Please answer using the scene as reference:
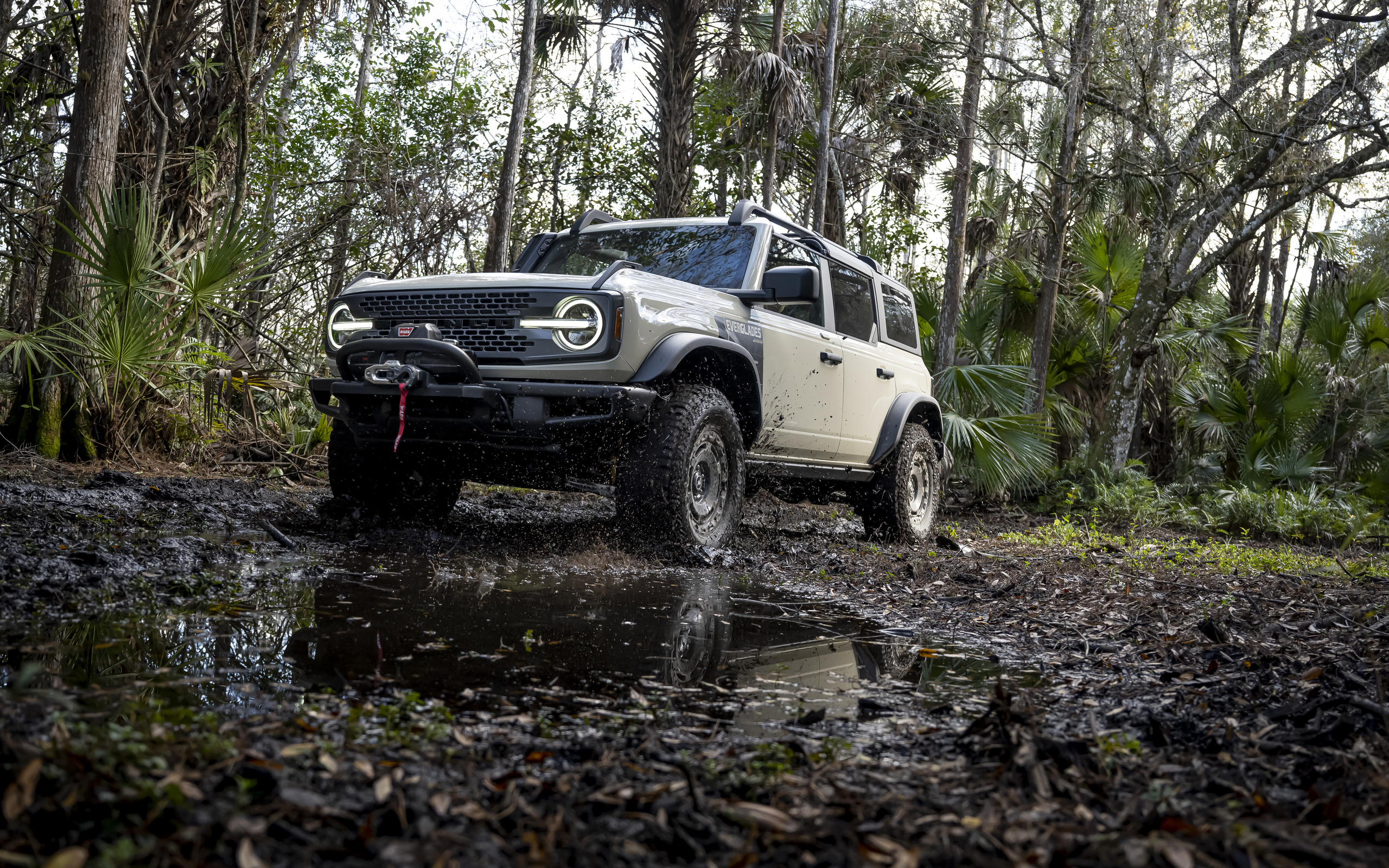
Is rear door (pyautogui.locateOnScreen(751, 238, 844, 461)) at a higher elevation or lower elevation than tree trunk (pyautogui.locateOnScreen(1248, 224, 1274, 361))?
lower

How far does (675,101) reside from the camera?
39.5ft

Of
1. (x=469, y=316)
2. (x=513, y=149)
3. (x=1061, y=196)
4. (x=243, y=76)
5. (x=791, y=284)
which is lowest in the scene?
(x=469, y=316)

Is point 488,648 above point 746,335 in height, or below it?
below

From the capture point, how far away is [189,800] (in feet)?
4.93

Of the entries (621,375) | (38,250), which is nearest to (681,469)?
(621,375)

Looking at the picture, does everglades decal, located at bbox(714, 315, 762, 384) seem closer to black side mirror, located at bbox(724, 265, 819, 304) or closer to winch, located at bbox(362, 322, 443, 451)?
black side mirror, located at bbox(724, 265, 819, 304)

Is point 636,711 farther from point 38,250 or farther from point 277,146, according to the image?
point 277,146

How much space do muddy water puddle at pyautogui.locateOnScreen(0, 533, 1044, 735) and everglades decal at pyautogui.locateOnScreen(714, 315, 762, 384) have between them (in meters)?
1.58

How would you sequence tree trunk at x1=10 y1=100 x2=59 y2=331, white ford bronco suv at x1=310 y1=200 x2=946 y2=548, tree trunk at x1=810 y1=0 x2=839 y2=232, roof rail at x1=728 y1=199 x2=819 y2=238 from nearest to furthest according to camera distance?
white ford bronco suv at x1=310 y1=200 x2=946 y2=548
roof rail at x1=728 y1=199 x2=819 y2=238
tree trunk at x1=10 y1=100 x2=59 y2=331
tree trunk at x1=810 y1=0 x2=839 y2=232

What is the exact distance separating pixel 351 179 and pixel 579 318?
34.7ft

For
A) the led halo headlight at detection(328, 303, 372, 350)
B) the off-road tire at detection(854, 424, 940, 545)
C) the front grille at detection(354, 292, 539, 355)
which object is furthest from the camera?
the off-road tire at detection(854, 424, 940, 545)

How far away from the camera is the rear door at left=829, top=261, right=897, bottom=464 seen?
6.55m

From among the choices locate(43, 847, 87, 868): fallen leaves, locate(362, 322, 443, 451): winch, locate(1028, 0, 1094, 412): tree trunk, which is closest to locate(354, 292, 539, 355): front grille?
locate(362, 322, 443, 451): winch

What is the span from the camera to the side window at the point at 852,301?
6.61 metres
